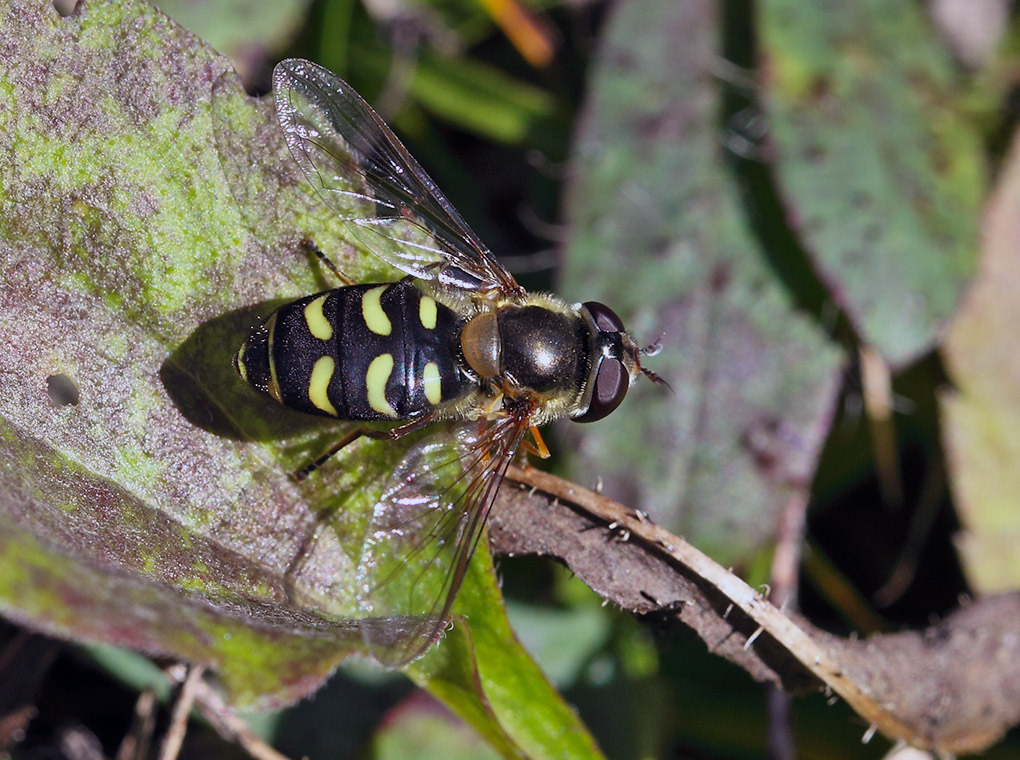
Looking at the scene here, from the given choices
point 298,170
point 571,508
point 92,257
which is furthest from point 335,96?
point 571,508

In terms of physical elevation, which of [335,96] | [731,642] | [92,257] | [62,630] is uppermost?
[335,96]

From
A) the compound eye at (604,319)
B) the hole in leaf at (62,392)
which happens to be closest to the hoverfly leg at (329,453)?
the hole in leaf at (62,392)

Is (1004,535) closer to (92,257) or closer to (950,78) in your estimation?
(950,78)

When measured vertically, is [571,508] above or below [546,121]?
below

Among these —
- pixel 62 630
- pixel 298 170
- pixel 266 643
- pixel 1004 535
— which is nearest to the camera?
pixel 62 630

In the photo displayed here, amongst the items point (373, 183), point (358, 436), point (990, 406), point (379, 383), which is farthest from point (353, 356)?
point (990, 406)

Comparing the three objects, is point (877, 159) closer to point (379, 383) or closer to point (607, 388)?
point (607, 388)

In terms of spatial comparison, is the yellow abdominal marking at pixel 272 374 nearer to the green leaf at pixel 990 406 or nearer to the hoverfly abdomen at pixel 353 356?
the hoverfly abdomen at pixel 353 356

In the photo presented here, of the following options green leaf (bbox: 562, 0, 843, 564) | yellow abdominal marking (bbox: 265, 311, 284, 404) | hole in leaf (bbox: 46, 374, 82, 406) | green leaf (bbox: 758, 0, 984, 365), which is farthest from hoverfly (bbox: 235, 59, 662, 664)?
green leaf (bbox: 758, 0, 984, 365)
